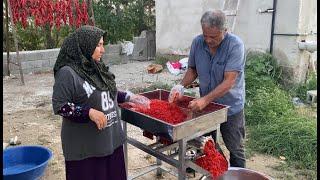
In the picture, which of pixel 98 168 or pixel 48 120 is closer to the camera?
pixel 98 168

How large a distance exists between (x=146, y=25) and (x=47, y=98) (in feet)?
20.6

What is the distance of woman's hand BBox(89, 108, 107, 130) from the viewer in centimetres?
236

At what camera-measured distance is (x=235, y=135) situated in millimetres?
3168

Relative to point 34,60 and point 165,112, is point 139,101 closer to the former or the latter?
point 165,112

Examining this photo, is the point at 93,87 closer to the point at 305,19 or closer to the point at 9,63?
the point at 305,19

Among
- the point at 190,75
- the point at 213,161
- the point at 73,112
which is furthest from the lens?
the point at 190,75

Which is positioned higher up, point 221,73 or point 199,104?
point 221,73

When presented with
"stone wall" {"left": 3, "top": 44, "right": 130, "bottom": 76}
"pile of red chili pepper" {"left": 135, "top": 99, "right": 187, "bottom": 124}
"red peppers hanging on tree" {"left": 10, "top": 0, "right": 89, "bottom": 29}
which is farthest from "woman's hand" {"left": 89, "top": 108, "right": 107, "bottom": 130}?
"red peppers hanging on tree" {"left": 10, "top": 0, "right": 89, "bottom": 29}

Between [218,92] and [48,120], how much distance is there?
3.69 meters

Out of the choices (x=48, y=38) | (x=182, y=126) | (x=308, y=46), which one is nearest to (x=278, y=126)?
(x=308, y=46)

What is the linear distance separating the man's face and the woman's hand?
1129 mm

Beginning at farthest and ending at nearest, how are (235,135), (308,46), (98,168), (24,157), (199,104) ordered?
(308,46) < (24,157) < (235,135) < (199,104) < (98,168)

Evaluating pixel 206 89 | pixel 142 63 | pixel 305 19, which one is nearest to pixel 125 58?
pixel 142 63

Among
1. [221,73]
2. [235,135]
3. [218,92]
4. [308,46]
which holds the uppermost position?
[308,46]
